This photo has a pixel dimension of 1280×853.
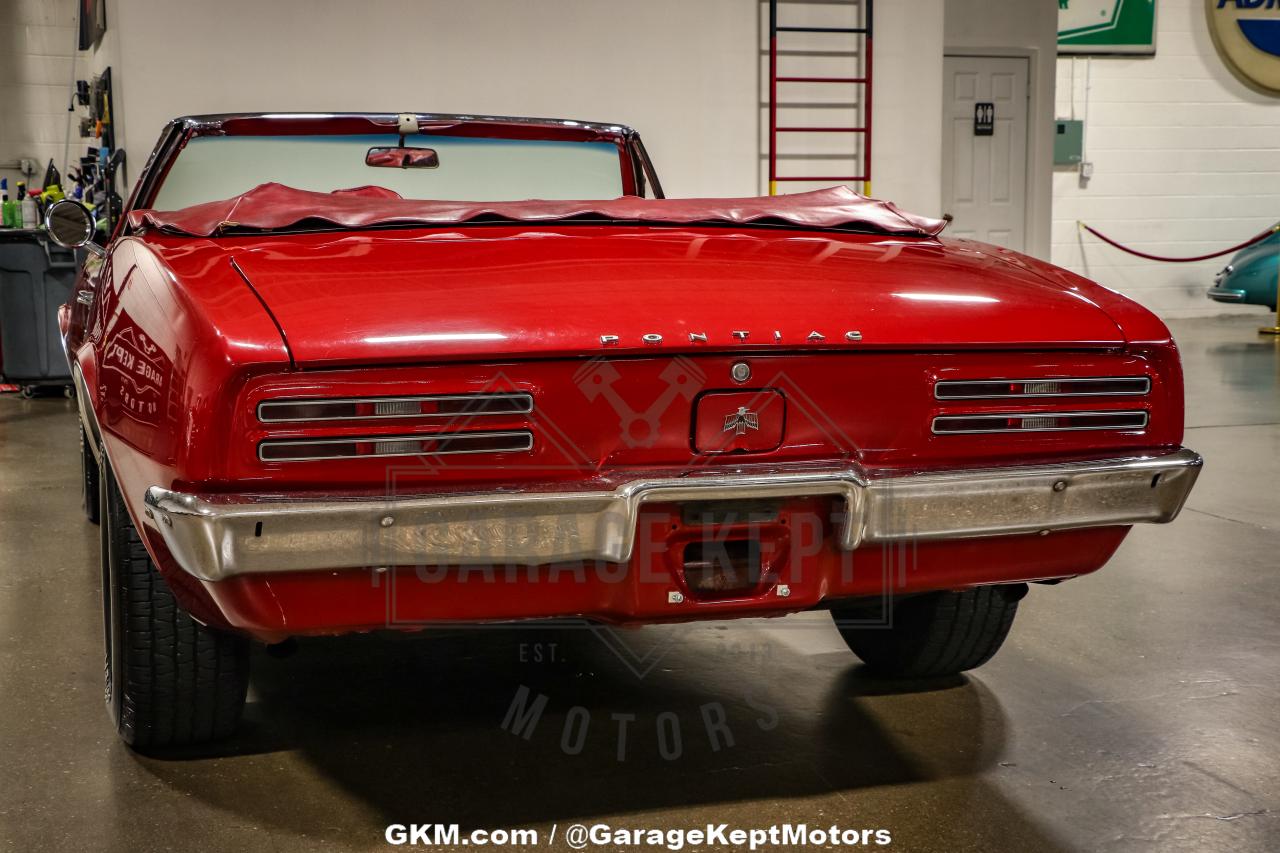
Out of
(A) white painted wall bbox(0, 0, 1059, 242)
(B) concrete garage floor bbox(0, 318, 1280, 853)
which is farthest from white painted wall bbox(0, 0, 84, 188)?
→ (B) concrete garage floor bbox(0, 318, 1280, 853)

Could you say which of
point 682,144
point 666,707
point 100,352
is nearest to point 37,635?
point 100,352

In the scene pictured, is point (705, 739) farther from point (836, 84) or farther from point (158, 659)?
point (836, 84)

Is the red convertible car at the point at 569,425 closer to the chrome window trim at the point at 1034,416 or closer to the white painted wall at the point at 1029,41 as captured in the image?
the chrome window trim at the point at 1034,416

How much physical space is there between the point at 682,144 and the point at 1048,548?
619cm

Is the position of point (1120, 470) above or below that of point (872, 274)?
below

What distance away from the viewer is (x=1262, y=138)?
12.9m

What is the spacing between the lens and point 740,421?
163 cm

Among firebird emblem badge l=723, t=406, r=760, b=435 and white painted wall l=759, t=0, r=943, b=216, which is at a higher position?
white painted wall l=759, t=0, r=943, b=216

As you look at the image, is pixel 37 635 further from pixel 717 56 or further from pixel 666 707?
pixel 717 56

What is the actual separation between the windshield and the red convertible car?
787 millimetres

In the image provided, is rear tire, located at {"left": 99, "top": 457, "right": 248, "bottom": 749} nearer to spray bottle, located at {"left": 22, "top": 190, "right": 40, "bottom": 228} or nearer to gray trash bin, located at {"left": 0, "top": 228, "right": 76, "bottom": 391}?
gray trash bin, located at {"left": 0, "top": 228, "right": 76, "bottom": 391}

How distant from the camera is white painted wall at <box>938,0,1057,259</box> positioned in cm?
952

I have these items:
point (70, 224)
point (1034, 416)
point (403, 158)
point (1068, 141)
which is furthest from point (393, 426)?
point (1068, 141)

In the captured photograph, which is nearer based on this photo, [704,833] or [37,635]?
[704,833]
